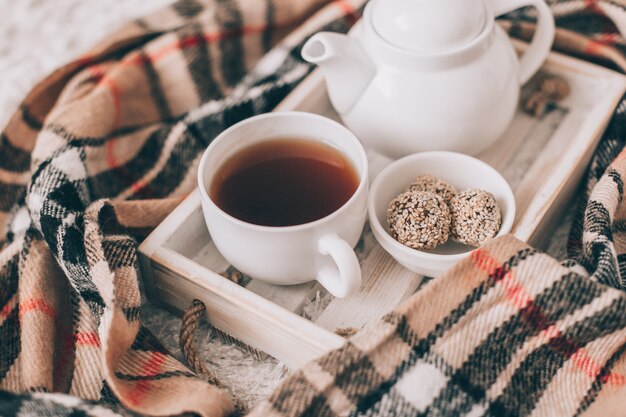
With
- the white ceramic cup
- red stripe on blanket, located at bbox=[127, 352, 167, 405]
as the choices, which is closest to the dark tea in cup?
the white ceramic cup

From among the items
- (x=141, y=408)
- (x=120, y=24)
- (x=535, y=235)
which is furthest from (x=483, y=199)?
(x=120, y=24)

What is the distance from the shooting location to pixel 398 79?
595 millimetres

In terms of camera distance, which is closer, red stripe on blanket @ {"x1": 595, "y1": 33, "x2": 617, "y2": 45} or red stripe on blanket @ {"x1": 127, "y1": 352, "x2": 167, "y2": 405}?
red stripe on blanket @ {"x1": 127, "y1": 352, "x2": 167, "y2": 405}

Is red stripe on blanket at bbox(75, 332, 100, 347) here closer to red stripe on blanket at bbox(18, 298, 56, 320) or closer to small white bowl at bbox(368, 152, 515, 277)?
red stripe on blanket at bbox(18, 298, 56, 320)

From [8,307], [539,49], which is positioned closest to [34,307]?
[8,307]

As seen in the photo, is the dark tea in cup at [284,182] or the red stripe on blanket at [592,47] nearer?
the dark tea in cup at [284,182]

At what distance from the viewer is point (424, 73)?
59 centimetres

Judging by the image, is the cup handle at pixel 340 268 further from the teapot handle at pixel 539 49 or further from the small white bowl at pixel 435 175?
the teapot handle at pixel 539 49

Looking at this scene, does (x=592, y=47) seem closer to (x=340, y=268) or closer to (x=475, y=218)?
(x=475, y=218)

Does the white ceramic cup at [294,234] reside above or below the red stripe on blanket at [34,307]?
above

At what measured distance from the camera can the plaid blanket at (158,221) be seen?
47cm

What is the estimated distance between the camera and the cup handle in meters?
0.50

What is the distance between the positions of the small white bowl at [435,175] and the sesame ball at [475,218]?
0.04ft

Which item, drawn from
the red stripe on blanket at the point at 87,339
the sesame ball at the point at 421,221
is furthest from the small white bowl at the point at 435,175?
the red stripe on blanket at the point at 87,339
